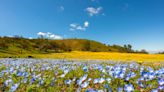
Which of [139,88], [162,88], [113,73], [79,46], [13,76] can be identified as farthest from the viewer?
[79,46]

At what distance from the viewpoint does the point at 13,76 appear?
6.56 metres

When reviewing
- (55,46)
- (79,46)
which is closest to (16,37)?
(55,46)

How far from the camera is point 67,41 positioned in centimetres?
16638

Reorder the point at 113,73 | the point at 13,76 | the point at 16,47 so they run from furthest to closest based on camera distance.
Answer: the point at 16,47 → the point at 13,76 → the point at 113,73

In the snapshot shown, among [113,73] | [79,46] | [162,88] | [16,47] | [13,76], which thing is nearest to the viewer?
[162,88]

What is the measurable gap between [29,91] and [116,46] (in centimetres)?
15999

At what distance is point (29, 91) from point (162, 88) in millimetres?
1941

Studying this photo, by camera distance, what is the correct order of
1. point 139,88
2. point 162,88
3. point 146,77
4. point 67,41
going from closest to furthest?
→ point 162,88, point 139,88, point 146,77, point 67,41

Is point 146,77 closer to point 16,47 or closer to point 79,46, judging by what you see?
point 16,47

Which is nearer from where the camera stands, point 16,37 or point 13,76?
point 13,76

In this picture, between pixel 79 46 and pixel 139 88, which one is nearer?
pixel 139 88

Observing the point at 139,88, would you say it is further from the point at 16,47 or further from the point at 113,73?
the point at 16,47

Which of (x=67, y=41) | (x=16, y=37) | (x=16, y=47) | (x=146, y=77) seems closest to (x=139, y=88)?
(x=146, y=77)

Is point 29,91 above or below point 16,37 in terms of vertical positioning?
below
